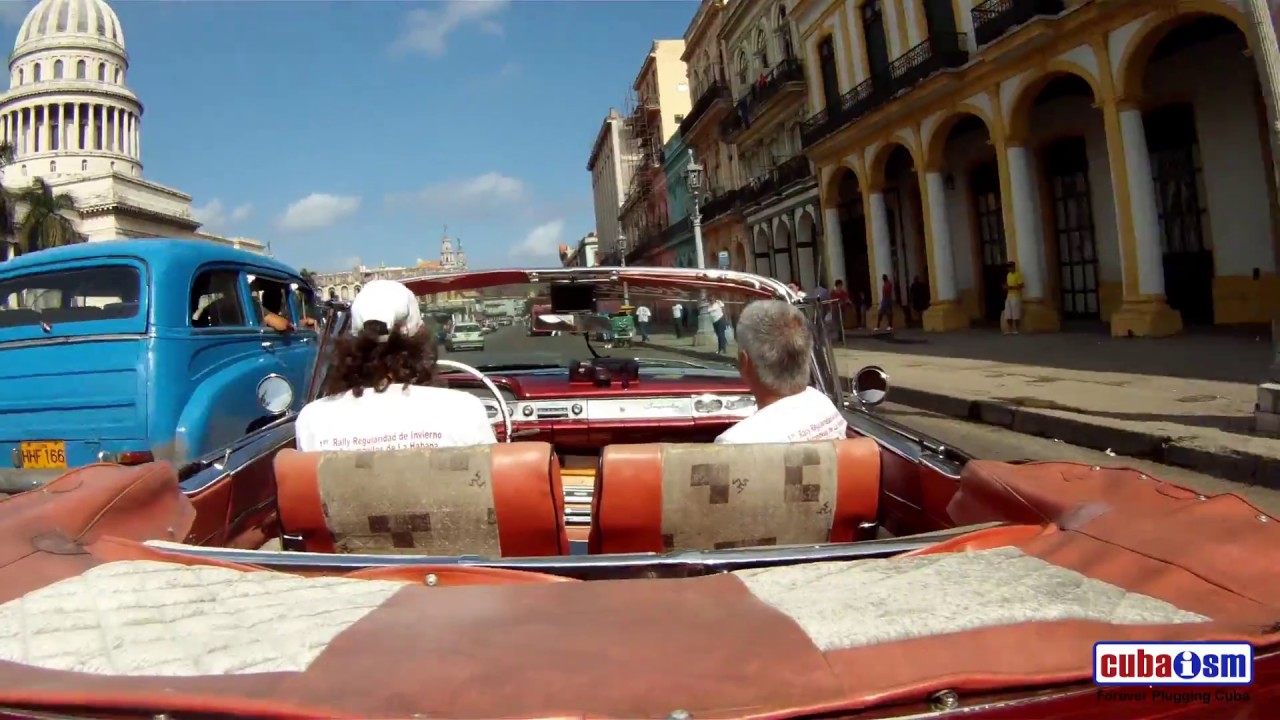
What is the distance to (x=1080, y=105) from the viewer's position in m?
16.8

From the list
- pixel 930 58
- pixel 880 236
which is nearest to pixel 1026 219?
pixel 930 58

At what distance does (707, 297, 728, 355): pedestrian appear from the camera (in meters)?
3.60

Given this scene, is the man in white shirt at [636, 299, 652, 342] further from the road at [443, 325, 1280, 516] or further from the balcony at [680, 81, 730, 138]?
the balcony at [680, 81, 730, 138]

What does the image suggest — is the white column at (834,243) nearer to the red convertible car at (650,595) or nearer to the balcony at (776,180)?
the balcony at (776,180)

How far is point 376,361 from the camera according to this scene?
100 inches

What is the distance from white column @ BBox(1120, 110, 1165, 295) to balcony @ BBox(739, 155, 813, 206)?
13038 millimetres

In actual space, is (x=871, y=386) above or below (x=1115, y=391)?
above

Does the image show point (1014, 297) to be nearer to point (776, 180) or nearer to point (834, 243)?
point (834, 243)

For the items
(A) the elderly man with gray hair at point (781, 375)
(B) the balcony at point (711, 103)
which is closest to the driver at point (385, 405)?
(A) the elderly man with gray hair at point (781, 375)

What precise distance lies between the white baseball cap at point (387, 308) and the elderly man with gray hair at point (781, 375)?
1.06m

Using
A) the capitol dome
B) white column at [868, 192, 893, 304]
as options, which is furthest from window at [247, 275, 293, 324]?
the capitol dome

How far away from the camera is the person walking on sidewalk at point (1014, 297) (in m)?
16.6

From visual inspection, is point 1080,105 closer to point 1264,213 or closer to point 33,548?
point 1264,213

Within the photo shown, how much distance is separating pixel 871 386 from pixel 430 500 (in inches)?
77.6
